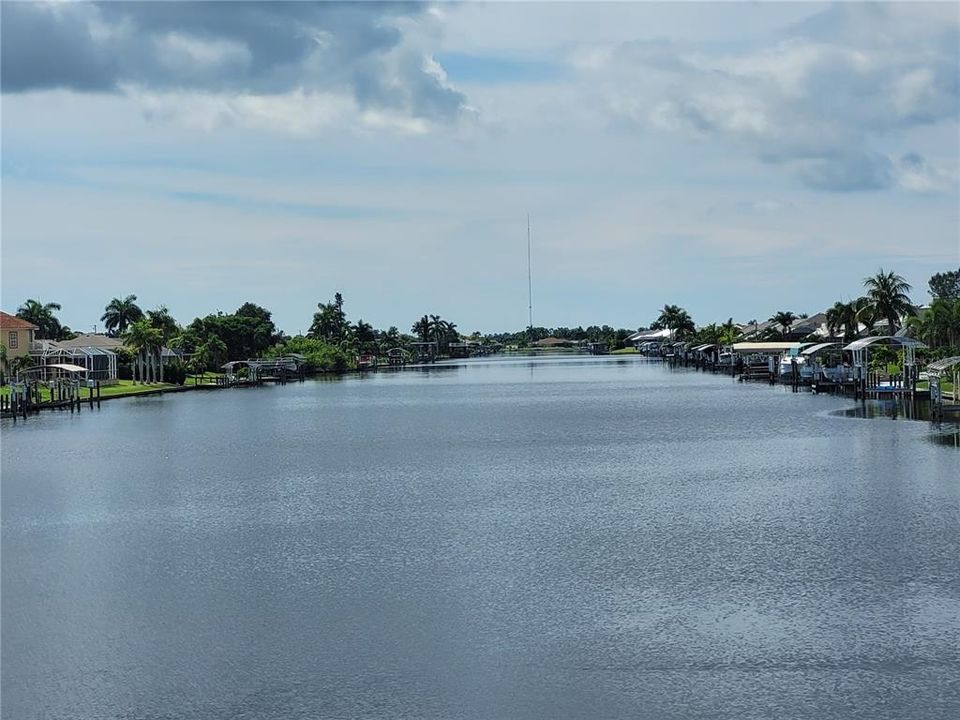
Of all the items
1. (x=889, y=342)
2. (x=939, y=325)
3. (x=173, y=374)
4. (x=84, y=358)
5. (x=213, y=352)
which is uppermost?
(x=939, y=325)

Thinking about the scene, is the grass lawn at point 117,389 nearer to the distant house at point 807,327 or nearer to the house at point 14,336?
the house at point 14,336

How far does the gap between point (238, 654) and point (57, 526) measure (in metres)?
15.5

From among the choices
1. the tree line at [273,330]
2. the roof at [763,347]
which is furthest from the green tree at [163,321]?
the roof at [763,347]

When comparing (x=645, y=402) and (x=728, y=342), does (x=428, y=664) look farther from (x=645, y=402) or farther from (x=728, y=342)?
(x=728, y=342)

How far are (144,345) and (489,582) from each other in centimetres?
9452

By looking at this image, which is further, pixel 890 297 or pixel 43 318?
pixel 43 318

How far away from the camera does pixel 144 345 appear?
11281cm

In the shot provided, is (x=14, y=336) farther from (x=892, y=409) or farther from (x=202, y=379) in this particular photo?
(x=892, y=409)

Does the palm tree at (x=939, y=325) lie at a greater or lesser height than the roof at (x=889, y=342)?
greater

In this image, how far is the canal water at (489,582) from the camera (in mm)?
17641

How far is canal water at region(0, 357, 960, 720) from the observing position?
57.9 ft

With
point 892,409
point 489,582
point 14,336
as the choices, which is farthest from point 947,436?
point 14,336

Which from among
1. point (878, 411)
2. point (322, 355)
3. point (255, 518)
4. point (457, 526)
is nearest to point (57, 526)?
point (255, 518)

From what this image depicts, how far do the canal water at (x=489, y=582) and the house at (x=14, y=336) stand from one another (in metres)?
53.8
